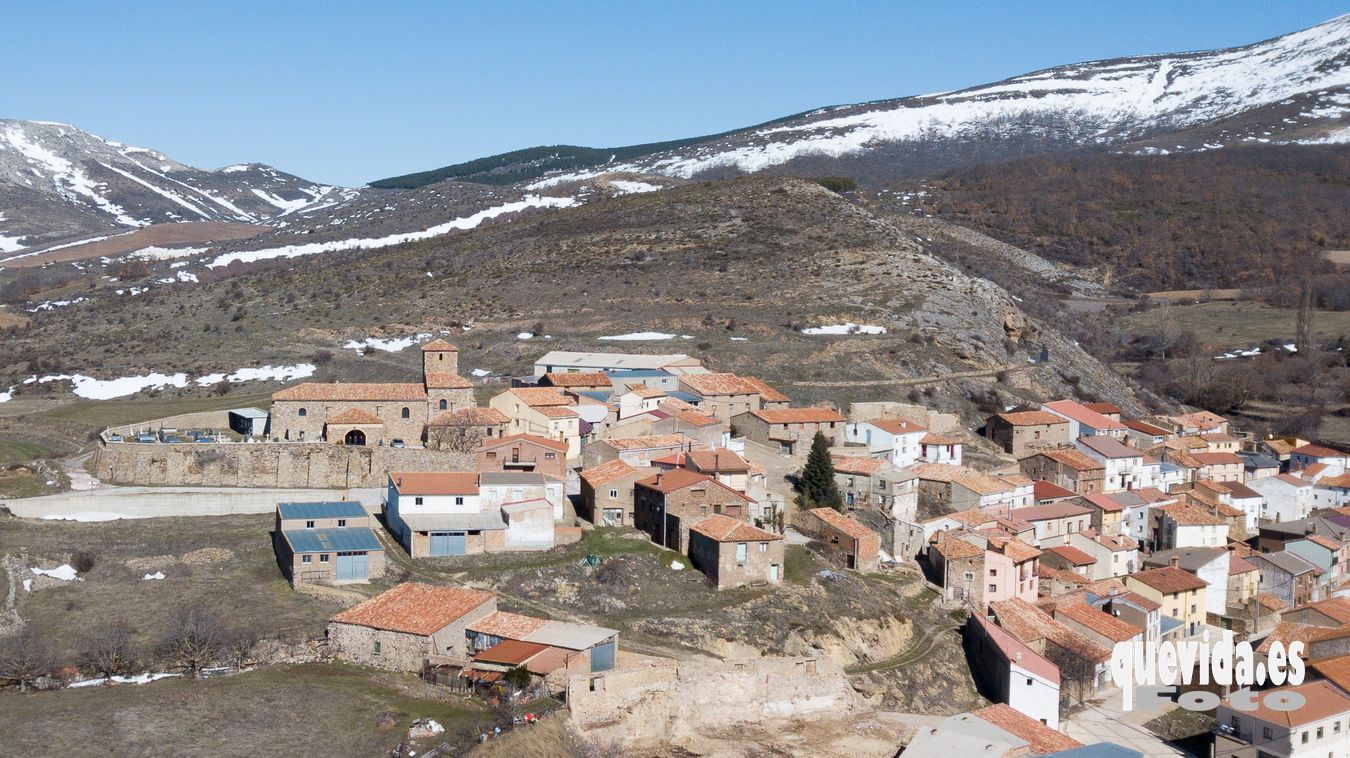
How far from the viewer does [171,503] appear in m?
31.6

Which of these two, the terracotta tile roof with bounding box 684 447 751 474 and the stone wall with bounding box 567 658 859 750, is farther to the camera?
the terracotta tile roof with bounding box 684 447 751 474

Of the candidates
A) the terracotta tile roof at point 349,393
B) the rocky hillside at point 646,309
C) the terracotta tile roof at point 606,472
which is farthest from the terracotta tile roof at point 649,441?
the rocky hillside at point 646,309

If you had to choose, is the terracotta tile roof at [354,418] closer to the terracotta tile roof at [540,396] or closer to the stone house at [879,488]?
the terracotta tile roof at [540,396]

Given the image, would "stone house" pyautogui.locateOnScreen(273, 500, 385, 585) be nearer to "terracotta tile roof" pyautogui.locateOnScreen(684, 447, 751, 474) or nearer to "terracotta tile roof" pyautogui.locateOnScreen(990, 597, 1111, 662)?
"terracotta tile roof" pyautogui.locateOnScreen(684, 447, 751, 474)

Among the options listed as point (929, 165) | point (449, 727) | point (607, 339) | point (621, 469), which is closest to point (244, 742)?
point (449, 727)

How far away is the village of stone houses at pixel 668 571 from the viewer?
23.3 meters

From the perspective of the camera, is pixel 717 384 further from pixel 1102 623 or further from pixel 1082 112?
pixel 1082 112

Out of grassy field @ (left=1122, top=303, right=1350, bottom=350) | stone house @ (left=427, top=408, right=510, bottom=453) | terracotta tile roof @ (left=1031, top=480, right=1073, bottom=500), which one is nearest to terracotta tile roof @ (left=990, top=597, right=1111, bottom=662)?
terracotta tile roof @ (left=1031, top=480, right=1073, bottom=500)

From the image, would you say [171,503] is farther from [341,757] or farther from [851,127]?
[851,127]

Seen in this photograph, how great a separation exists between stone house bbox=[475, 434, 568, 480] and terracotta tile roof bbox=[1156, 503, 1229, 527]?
67.8 ft

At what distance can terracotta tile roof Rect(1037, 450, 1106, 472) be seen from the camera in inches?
1726

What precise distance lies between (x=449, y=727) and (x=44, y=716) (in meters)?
6.38

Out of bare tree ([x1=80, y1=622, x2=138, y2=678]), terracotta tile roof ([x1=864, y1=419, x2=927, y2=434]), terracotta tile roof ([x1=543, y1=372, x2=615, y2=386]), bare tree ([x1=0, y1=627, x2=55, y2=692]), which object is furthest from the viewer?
terracotta tile roof ([x1=543, y1=372, x2=615, y2=386])

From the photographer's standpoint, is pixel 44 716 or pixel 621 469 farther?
pixel 621 469
